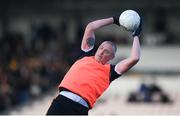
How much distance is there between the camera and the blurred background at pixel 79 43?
59.1ft

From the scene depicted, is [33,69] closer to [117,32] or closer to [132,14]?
[117,32]

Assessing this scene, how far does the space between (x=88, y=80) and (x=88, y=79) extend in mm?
12

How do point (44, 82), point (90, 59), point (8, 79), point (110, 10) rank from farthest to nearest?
point (110, 10)
point (44, 82)
point (8, 79)
point (90, 59)

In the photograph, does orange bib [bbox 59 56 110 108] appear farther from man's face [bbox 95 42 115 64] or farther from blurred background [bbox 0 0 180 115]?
blurred background [bbox 0 0 180 115]

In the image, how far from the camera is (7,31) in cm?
2489

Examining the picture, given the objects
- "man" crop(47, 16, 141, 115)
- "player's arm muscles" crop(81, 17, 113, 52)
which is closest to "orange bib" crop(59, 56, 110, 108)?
"man" crop(47, 16, 141, 115)

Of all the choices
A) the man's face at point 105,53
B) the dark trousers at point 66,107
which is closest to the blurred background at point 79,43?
the man's face at point 105,53

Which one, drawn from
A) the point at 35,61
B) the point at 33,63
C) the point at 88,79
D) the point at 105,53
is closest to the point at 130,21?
the point at 105,53

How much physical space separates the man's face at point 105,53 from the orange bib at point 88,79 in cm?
5

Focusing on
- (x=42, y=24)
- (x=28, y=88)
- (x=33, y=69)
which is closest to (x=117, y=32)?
(x=42, y=24)

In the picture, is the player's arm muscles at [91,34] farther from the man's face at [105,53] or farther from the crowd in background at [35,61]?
the crowd in background at [35,61]

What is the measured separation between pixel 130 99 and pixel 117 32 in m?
7.87

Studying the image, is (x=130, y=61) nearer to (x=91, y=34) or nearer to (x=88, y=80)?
(x=88, y=80)

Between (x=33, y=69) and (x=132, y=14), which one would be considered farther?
(x=33, y=69)
